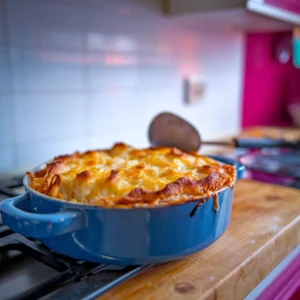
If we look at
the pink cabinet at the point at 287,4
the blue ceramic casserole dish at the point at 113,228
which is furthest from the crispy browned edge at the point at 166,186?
the pink cabinet at the point at 287,4

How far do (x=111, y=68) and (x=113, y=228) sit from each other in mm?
722

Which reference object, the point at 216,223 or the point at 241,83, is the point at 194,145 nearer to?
the point at 216,223

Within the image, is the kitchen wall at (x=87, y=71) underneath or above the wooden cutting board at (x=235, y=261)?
above

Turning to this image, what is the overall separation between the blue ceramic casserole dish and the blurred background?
1.52 ft

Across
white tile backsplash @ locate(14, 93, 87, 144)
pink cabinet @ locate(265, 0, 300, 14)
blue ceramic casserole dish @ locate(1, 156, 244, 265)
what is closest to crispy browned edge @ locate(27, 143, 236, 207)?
blue ceramic casserole dish @ locate(1, 156, 244, 265)

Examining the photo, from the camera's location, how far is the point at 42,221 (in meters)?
0.44

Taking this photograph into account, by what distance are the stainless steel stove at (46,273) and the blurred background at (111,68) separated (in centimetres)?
39

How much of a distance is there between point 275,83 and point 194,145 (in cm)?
129

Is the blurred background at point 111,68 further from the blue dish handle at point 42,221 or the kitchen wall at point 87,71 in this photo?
the blue dish handle at point 42,221

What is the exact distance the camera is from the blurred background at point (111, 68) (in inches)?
35.8

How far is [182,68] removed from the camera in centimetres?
137

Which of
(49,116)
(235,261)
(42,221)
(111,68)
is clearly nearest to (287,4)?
(111,68)

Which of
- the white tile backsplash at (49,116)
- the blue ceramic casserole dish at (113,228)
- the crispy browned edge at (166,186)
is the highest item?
the white tile backsplash at (49,116)

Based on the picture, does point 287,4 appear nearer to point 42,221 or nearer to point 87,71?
point 87,71
